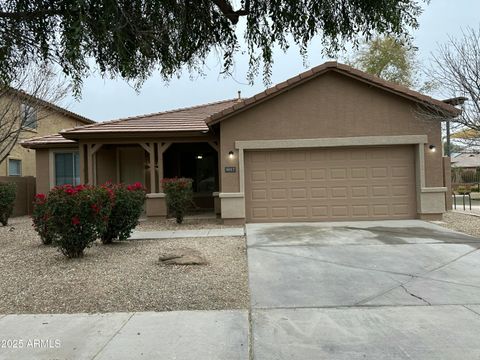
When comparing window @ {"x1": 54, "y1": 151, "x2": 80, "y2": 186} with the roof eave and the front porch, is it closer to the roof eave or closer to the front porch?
the front porch

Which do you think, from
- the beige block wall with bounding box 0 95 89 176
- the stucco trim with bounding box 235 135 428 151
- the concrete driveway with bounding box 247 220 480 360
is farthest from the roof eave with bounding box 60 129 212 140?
the beige block wall with bounding box 0 95 89 176

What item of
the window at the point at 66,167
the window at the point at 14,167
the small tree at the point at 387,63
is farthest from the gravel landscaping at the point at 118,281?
the small tree at the point at 387,63

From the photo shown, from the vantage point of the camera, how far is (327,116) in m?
12.3

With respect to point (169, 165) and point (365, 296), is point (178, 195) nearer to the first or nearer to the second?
point (169, 165)

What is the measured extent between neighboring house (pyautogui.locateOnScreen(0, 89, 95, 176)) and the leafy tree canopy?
26.2 ft

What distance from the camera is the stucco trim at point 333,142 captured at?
12141mm

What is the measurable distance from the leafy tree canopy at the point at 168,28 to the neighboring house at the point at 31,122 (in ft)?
26.2

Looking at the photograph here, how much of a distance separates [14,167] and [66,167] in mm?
6146

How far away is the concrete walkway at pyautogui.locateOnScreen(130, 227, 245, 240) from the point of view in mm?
10367

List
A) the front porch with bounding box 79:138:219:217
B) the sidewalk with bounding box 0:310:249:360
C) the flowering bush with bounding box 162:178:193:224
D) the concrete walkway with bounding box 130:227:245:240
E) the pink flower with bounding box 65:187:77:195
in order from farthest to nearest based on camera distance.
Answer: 1. the front porch with bounding box 79:138:219:217
2. the flowering bush with bounding box 162:178:193:224
3. the concrete walkway with bounding box 130:227:245:240
4. the pink flower with bounding box 65:187:77:195
5. the sidewalk with bounding box 0:310:249:360

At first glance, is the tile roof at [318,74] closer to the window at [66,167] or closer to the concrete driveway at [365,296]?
the concrete driveway at [365,296]

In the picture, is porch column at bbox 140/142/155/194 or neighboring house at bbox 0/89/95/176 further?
porch column at bbox 140/142/155/194

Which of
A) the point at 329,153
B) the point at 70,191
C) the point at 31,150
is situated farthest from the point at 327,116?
the point at 31,150

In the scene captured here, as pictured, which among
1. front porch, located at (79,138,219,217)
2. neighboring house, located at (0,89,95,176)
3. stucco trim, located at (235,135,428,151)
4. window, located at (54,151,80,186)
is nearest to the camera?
stucco trim, located at (235,135,428,151)
